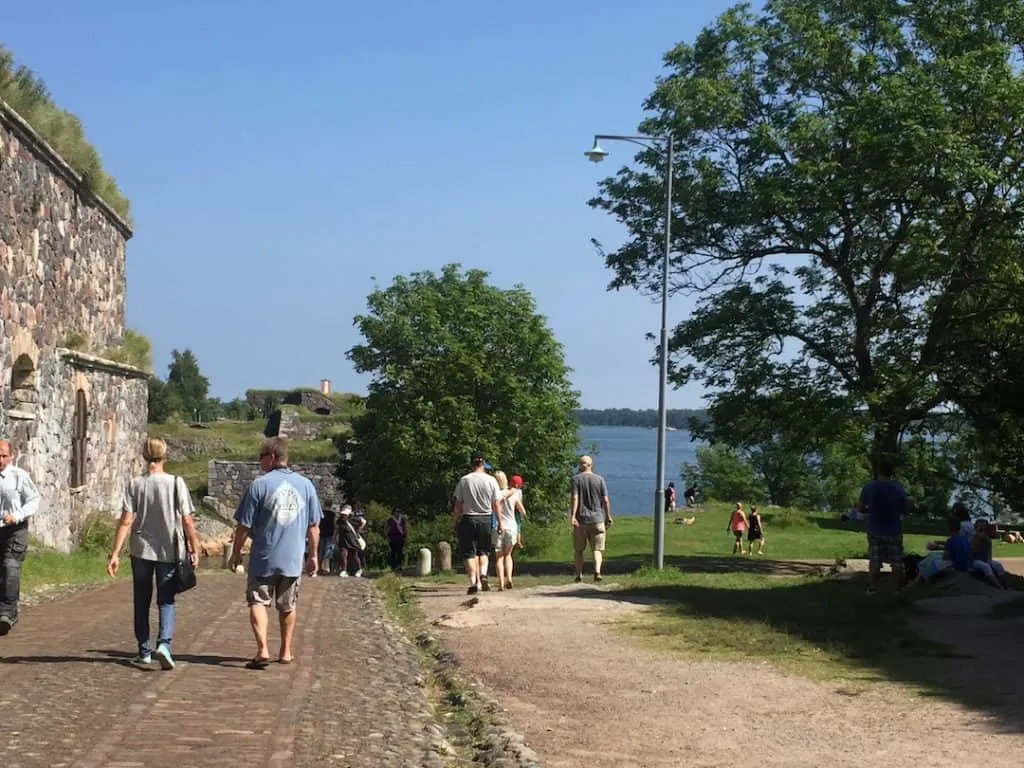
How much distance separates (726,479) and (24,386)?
260 feet

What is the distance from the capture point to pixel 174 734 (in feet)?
23.9

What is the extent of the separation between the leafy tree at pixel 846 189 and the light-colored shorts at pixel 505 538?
883 cm

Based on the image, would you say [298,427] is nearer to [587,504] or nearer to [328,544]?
[328,544]

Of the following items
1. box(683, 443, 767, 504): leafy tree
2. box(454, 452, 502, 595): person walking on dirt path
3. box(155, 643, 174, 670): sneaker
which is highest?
box(683, 443, 767, 504): leafy tree

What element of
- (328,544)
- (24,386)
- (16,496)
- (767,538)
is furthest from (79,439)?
(767,538)

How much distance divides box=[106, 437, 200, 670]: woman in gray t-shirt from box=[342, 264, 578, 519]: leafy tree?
37792 millimetres

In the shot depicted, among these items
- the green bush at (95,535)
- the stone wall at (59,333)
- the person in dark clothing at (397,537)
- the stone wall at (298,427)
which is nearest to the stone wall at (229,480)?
the stone wall at (298,427)

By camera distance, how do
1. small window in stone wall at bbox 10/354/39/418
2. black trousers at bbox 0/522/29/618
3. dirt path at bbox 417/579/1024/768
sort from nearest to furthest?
1. dirt path at bbox 417/579/1024/768
2. black trousers at bbox 0/522/29/618
3. small window in stone wall at bbox 10/354/39/418

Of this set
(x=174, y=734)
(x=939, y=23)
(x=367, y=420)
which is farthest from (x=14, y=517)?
(x=367, y=420)

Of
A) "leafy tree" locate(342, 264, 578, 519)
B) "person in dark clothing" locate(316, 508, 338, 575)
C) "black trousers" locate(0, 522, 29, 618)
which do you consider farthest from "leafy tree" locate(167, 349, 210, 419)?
"black trousers" locate(0, 522, 29, 618)

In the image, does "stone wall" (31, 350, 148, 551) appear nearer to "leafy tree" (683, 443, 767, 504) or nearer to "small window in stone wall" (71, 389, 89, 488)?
"small window in stone wall" (71, 389, 89, 488)

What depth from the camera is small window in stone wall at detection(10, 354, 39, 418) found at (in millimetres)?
18453

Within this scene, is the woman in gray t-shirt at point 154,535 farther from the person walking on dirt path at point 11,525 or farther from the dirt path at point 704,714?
the dirt path at point 704,714

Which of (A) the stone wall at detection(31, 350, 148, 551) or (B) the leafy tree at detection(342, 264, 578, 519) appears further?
(B) the leafy tree at detection(342, 264, 578, 519)
